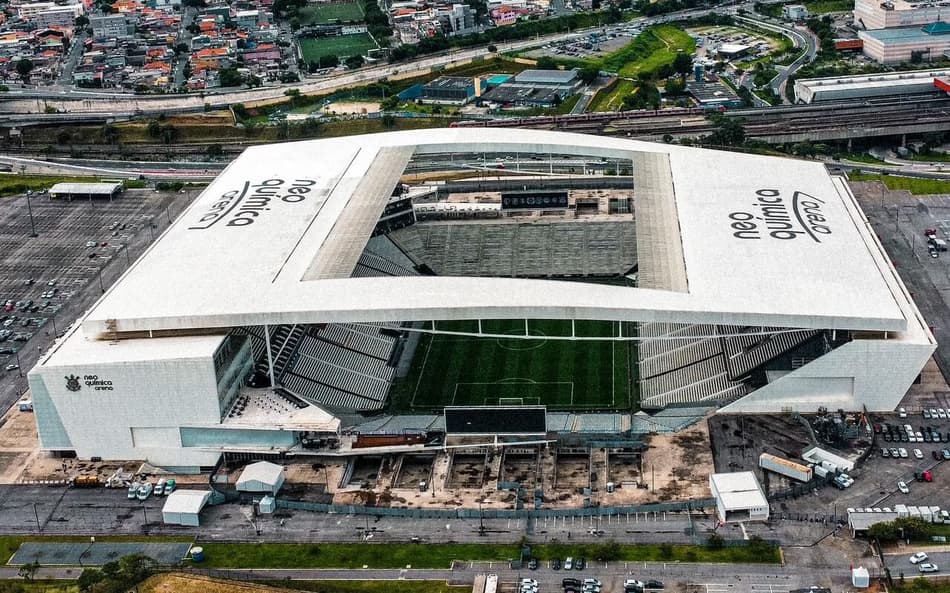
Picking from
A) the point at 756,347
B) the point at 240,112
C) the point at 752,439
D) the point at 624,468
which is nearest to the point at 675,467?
the point at 624,468

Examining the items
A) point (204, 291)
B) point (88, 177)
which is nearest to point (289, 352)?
point (204, 291)

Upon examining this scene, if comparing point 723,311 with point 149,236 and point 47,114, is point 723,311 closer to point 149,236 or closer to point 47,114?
point 149,236

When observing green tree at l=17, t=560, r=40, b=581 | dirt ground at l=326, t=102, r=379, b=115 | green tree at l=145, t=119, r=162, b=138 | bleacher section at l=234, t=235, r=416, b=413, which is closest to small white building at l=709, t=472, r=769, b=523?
bleacher section at l=234, t=235, r=416, b=413

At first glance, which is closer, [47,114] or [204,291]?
[204,291]

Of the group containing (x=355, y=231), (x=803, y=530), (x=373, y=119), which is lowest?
(x=373, y=119)

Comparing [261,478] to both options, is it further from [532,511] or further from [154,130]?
[154,130]
